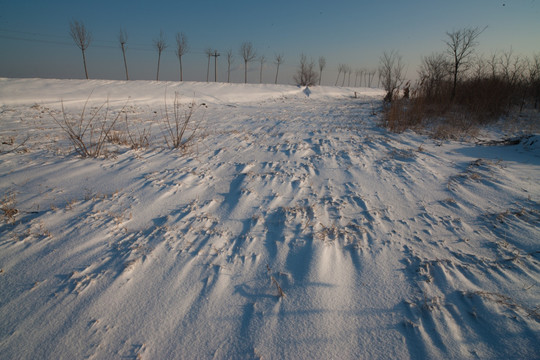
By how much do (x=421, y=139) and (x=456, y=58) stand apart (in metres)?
10.1

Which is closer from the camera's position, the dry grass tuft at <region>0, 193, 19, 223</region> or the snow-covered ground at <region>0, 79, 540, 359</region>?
the snow-covered ground at <region>0, 79, 540, 359</region>

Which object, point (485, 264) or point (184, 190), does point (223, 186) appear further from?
point (485, 264)

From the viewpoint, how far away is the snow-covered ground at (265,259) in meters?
1.24

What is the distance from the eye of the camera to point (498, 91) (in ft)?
26.2

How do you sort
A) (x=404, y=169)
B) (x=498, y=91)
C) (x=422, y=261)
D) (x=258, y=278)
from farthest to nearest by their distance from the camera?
(x=498, y=91) < (x=404, y=169) < (x=422, y=261) < (x=258, y=278)

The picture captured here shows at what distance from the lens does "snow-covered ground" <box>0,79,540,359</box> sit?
4.08 feet

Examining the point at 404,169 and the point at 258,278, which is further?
the point at 404,169

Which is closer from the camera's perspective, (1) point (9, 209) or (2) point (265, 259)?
(2) point (265, 259)

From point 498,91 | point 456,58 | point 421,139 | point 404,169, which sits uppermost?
point 456,58

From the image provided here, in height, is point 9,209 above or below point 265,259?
above

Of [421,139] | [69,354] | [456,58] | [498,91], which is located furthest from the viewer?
[456,58]

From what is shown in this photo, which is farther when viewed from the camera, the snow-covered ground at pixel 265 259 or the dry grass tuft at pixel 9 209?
the dry grass tuft at pixel 9 209

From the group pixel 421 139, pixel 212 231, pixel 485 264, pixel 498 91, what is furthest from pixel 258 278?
pixel 498 91

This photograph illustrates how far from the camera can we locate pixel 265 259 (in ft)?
5.93
